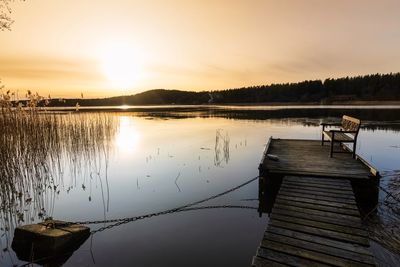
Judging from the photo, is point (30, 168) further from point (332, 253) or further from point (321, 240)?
point (332, 253)

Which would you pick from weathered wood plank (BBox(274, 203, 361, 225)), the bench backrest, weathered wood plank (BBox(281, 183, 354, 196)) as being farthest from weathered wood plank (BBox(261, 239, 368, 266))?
the bench backrest

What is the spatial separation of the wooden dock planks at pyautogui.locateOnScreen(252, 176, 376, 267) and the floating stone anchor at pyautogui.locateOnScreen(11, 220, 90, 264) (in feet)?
12.6

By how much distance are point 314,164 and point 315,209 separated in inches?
148

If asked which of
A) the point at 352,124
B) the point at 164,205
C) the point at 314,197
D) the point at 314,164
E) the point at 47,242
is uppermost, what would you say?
the point at 352,124

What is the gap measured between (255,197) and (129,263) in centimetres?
487

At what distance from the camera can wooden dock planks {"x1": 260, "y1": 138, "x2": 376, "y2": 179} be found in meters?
8.14

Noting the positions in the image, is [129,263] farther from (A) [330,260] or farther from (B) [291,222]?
(A) [330,260]

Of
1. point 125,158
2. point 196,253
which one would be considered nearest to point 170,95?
point 125,158

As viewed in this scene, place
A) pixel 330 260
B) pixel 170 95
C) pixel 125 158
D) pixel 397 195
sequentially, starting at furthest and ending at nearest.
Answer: pixel 170 95, pixel 125 158, pixel 397 195, pixel 330 260

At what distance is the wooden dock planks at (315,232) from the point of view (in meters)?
4.11

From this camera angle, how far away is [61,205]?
8.59 meters

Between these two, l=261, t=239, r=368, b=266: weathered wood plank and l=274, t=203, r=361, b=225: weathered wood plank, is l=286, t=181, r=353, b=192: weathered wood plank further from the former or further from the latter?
l=261, t=239, r=368, b=266: weathered wood plank

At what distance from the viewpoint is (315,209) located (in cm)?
589

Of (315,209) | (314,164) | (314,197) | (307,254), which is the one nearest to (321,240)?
(307,254)
